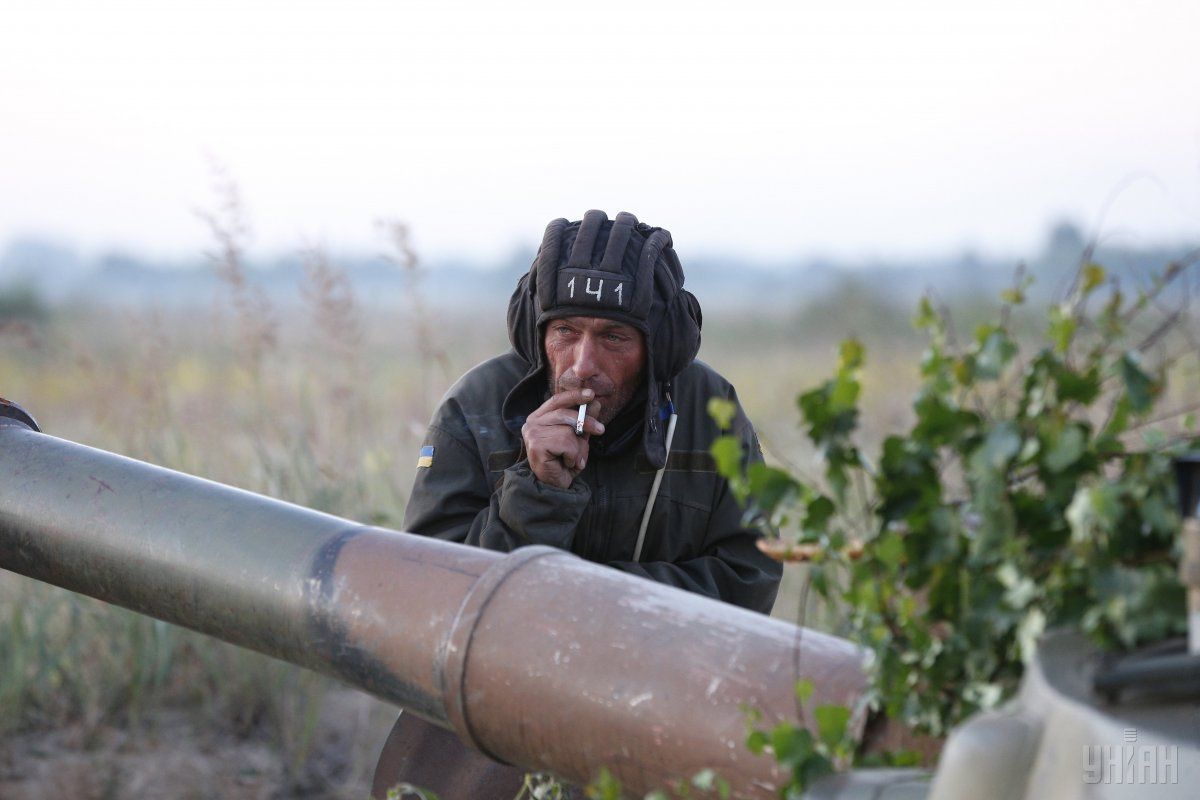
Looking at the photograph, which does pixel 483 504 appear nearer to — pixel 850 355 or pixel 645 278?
pixel 645 278

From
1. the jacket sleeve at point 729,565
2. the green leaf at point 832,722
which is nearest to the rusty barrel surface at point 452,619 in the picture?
the green leaf at point 832,722

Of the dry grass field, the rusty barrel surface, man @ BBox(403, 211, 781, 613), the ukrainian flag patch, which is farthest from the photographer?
the dry grass field

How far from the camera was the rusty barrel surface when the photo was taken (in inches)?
63.1

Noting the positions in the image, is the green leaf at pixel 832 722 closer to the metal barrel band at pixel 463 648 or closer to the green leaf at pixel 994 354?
the green leaf at pixel 994 354

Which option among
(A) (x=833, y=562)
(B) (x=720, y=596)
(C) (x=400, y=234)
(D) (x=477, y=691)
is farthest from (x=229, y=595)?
(C) (x=400, y=234)

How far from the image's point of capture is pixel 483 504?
3.48 metres

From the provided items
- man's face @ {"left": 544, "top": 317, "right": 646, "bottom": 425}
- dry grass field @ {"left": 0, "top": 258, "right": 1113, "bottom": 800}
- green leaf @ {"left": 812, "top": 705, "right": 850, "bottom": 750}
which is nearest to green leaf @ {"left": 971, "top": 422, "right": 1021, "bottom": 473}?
green leaf @ {"left": 812, "top": 705, "right": 850, "bottom": 750}

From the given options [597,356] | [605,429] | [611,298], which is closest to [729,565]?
[605,429]

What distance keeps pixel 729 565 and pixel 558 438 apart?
26.7 inches

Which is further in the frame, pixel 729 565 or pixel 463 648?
pixel 729 565

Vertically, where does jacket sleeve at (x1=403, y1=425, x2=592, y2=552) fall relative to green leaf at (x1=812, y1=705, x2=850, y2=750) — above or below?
below

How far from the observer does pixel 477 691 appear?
1753mm

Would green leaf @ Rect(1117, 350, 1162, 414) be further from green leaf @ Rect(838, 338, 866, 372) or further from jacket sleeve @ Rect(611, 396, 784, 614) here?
jacket sleeve @ Rect(611, 396, 784, 614)

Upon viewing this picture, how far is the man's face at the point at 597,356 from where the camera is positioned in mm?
3389
